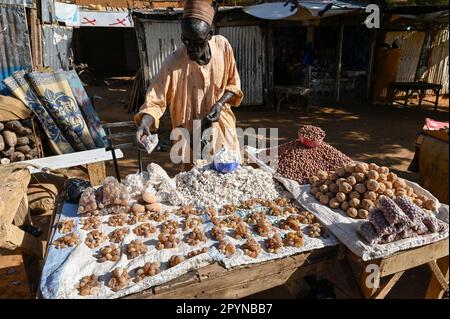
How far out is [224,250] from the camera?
1842 millimetres

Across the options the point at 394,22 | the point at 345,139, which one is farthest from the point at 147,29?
the point at 394,22

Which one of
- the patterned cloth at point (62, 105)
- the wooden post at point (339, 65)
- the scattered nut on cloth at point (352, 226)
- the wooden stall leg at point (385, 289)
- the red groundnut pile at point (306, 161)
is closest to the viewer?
the scattered nut on cloth at point (352, 226)

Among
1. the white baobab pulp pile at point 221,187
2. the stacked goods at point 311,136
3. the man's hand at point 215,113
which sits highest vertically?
the man's hand at point 215,113

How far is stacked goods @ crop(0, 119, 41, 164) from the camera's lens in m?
4.43

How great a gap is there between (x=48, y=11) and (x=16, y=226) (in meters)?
5.81

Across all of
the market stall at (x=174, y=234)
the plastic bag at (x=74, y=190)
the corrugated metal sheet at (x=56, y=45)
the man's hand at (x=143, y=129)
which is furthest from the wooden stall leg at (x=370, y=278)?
the corrugated metal sheet at (x=56, y=45)

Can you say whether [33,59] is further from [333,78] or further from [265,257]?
[333,78]

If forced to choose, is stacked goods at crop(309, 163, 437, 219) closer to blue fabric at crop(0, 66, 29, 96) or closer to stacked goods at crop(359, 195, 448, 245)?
stacked goods at crop(359, 195, 448, 245)

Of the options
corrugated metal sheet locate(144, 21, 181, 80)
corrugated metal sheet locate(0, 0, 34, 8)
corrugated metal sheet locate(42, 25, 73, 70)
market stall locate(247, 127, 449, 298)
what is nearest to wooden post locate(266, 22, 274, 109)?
corrugated metal sheet locate(144, 21, 181, 80)

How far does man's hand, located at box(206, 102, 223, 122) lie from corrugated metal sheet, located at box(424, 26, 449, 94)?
33.0ft

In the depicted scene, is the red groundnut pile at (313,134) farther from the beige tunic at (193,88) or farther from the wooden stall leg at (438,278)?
the wooden stall leg at (438,278)

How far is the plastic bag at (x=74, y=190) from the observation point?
93.5 inches

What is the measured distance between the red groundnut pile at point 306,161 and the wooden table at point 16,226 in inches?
76.7
